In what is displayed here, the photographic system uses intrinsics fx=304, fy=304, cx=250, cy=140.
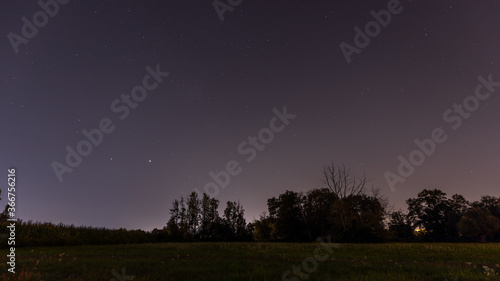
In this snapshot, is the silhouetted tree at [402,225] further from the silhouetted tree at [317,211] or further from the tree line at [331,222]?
the silhouetted tree at [317,211]

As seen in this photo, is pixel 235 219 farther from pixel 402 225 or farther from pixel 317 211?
pixel 402 225

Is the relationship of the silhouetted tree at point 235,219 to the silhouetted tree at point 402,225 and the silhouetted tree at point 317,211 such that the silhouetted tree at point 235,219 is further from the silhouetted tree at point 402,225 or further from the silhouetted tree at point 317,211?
the silhouetted tree at point 402,225

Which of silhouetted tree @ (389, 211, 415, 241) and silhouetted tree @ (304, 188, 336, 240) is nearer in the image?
silhouetted tree @ (304, 188, 336, 240)

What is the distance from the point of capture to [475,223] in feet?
177

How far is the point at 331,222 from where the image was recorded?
47.6 metres

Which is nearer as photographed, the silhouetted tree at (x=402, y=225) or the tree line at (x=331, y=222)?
the tree line at (x=331, y=222)

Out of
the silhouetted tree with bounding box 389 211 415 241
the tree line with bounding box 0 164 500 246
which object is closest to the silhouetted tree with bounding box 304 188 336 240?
the tree line with bounding box 0 164 500 246

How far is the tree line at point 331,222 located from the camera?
1559 inches

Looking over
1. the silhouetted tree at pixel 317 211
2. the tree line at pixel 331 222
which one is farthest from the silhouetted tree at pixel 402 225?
the silhouetted tree at pixel 317 211

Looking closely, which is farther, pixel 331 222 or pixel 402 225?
pixel 402 225

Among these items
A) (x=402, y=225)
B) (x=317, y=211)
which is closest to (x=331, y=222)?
(x=317, y=211)

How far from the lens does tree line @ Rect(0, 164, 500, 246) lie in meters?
39.6

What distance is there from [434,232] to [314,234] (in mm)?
28756

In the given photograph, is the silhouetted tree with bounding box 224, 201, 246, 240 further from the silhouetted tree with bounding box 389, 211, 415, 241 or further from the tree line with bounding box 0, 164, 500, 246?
the silhouetted tree with bounding box 389, 211, 415, 241
